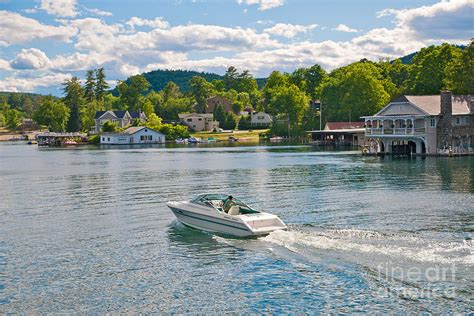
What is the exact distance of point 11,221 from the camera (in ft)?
116

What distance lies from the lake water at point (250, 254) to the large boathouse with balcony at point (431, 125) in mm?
37032

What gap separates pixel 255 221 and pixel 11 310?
12451 mm

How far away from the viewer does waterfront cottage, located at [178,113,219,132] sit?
197875mm

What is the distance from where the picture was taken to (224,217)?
96.1 feet

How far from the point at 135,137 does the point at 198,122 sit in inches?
1509

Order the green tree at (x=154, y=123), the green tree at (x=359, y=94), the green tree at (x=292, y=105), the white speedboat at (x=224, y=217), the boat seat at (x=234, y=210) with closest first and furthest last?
1. the white speedboat at (x=224, y=217)
2. the boat seat at (x=234, y=210)
3. the green tree at (x=359, y=94)
4. the green tree at (x=292, y=105)
5. the green tree at (x=154, y=123)

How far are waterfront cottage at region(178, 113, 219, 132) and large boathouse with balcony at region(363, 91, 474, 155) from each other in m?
113

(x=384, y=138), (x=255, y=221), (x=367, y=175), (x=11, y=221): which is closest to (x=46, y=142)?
(x=384, y=138)

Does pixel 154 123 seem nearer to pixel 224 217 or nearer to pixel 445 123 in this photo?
pixel 445 123

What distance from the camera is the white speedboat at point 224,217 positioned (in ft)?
92.5

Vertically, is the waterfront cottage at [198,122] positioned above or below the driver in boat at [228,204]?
above

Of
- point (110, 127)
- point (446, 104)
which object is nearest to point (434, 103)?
point (446, 104)

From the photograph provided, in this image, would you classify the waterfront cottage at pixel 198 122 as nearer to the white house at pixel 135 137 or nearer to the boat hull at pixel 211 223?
the white house at pixel 135 137

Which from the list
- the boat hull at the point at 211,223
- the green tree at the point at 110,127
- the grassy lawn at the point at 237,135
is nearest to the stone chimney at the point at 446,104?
the boat hull at the point at 211,223
